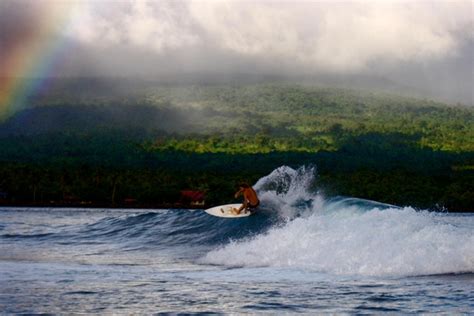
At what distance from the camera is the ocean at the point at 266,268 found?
19016 millimetres

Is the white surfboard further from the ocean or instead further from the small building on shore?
the small building on shore

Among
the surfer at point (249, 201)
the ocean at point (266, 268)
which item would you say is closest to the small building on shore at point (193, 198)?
the surfer at point (249, 201)

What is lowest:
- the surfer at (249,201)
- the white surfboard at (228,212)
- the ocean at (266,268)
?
the ocean at (266,268)

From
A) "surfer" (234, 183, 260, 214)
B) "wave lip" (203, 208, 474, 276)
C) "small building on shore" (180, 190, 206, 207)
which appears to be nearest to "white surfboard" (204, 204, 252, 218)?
"surfer" (234, 183, 260, 214)

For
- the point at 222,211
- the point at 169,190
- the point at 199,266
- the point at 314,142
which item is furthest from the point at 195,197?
the point at 199,266

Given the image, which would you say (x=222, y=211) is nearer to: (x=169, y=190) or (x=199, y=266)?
(x=199, y=266)

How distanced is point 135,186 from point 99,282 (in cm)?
10817

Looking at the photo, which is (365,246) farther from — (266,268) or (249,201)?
(249,201)

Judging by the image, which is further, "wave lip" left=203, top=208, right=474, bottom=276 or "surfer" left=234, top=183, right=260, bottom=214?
"surfer" left=234, top=183, right=260, bottom=214

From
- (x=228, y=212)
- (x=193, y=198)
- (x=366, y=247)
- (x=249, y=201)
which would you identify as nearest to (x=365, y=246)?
(x=366, y=247)

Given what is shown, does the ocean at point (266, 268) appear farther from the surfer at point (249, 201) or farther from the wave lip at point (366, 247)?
the surfer at point (249, 201)

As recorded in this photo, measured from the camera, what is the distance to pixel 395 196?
11712cm

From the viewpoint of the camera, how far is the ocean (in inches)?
749

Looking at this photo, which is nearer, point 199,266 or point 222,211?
point 199,266
